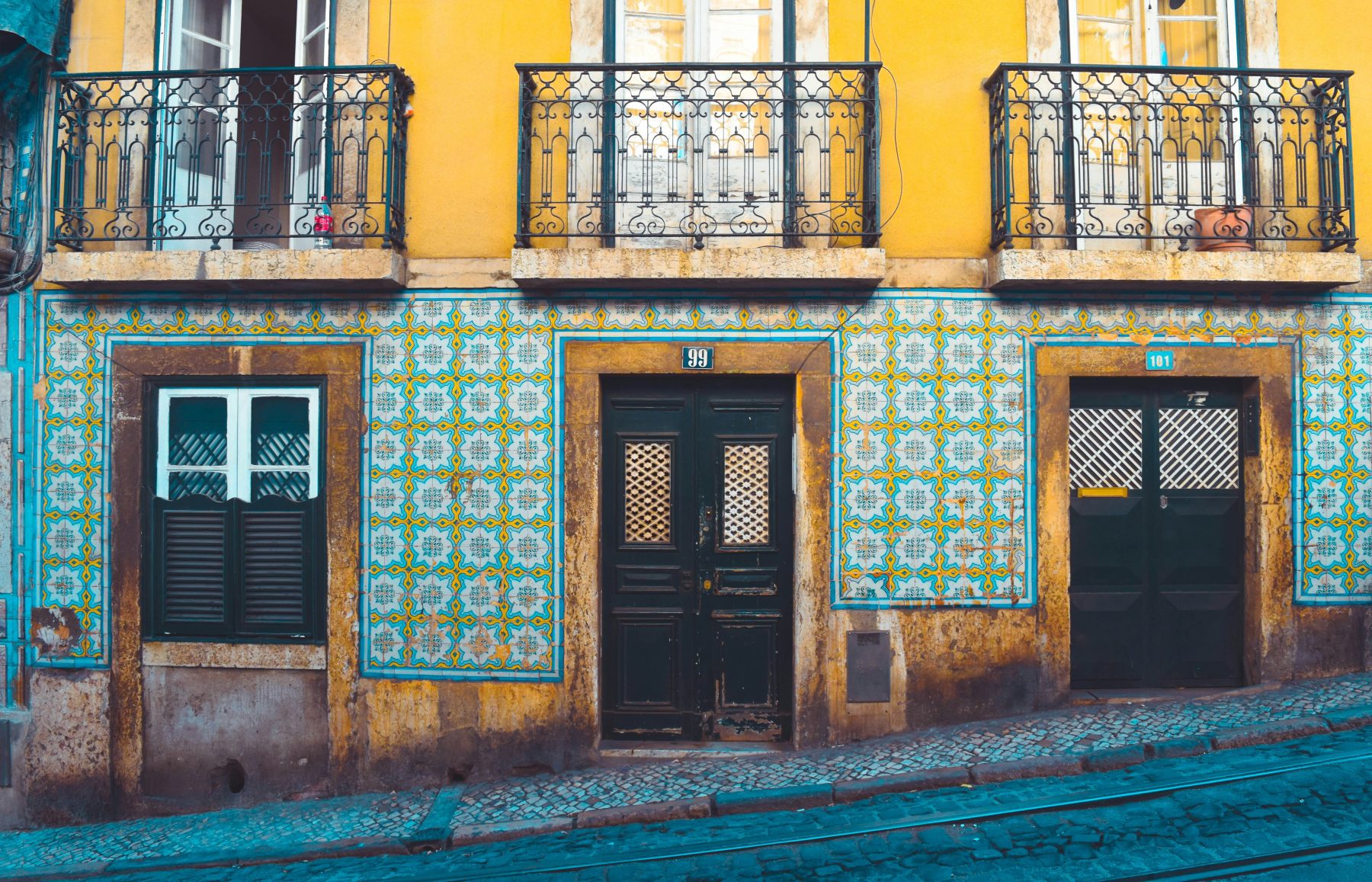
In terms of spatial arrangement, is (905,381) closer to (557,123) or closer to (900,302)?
(900,302)

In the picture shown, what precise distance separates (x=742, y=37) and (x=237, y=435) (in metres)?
4.31

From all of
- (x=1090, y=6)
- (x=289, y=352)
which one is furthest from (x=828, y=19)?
(x=289, y=352)

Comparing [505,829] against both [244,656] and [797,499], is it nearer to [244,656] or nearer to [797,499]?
[244,656]

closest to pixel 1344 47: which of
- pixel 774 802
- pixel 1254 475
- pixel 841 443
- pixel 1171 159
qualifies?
pixel 1171 159

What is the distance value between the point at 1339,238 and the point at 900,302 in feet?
9.38

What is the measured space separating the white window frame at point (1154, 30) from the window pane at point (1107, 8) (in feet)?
0.14

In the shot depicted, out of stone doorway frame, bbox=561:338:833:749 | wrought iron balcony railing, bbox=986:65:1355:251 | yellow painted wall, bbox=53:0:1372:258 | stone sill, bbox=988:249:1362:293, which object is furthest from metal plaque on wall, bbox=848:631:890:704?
wrought iron balcony railing, bbox=986:65:1355:251

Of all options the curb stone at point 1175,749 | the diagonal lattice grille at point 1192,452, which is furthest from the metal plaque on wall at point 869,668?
the diagonal lattice grille at point 1192,452

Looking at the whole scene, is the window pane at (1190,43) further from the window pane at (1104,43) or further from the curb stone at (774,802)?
the curb stone at (774,802)

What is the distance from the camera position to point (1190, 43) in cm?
596

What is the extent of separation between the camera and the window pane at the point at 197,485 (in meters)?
5.84

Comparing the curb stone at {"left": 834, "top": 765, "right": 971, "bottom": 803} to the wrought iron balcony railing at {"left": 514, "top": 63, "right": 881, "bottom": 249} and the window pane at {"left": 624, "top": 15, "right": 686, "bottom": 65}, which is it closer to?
the wrought iron balcony railing at {"left": 514, "top": 63, "right": 881, "bottom": 249}

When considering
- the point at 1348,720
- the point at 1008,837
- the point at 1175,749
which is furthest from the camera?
the point at 1348,720

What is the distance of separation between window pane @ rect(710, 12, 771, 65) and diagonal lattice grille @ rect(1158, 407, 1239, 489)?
143 inches
